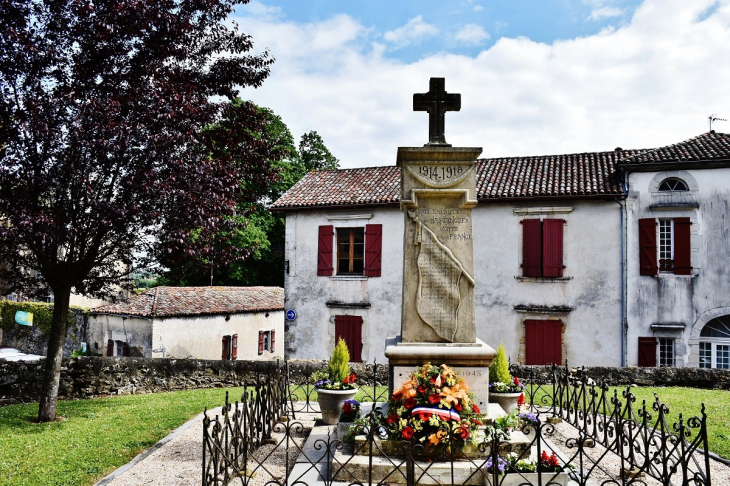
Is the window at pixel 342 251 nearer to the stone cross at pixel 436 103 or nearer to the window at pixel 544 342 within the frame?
the window at pixel 544 342

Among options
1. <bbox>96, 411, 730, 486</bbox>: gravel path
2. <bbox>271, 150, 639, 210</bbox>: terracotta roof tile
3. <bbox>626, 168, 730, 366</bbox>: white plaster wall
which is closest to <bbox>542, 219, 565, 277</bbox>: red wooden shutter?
<bbox>271, 150, 639, 210</bbox>: terracotta roof tile

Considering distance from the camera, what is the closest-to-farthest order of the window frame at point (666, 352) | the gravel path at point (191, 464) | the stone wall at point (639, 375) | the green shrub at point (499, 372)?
the gravel path at point (191, 464) < the green shrub at point (499, 372) < the stone wall at point (639, 375) < the window frame at point (666, 352)

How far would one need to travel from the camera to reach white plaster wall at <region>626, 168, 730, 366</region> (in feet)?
49.1

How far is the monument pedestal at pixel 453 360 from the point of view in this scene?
6348 mm

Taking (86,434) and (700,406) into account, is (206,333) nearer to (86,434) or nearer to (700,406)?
(86,434)

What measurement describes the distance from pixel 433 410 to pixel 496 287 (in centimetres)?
1134

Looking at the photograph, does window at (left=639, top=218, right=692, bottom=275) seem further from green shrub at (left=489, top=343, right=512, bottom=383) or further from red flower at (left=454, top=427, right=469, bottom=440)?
red flower at (left=454, top=427, right=469, bottom=440)

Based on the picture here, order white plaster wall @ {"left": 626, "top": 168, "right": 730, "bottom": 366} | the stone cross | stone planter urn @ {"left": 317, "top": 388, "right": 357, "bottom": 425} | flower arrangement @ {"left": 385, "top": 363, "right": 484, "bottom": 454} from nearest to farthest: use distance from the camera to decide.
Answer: flower arrangement @ {"left": 385, "top": 363, "right": 484, "bottom": 454} → the stone cross → stone planter urn @ {"left": 317, "top": 388, "right": 357, "bottom": 425} → white plaster wall @ {"left": 626, "top": 168, "right": 730, "bottom": 366}

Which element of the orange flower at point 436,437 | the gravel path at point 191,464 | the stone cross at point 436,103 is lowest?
the gravel path at point 191,464

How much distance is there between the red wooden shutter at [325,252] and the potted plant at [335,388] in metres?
9.30

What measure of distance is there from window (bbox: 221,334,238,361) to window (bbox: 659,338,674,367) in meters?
16.0

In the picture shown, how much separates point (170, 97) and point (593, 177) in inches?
489

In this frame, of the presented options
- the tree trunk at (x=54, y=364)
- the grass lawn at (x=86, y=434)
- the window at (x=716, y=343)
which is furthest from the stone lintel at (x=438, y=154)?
the window at (x=716, y=343)

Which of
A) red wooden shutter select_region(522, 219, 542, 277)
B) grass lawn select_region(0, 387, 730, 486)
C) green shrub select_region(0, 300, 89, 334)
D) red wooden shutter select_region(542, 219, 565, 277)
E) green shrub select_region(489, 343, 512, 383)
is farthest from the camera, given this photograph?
green shrub select_region(0, 300, 89, 334)
